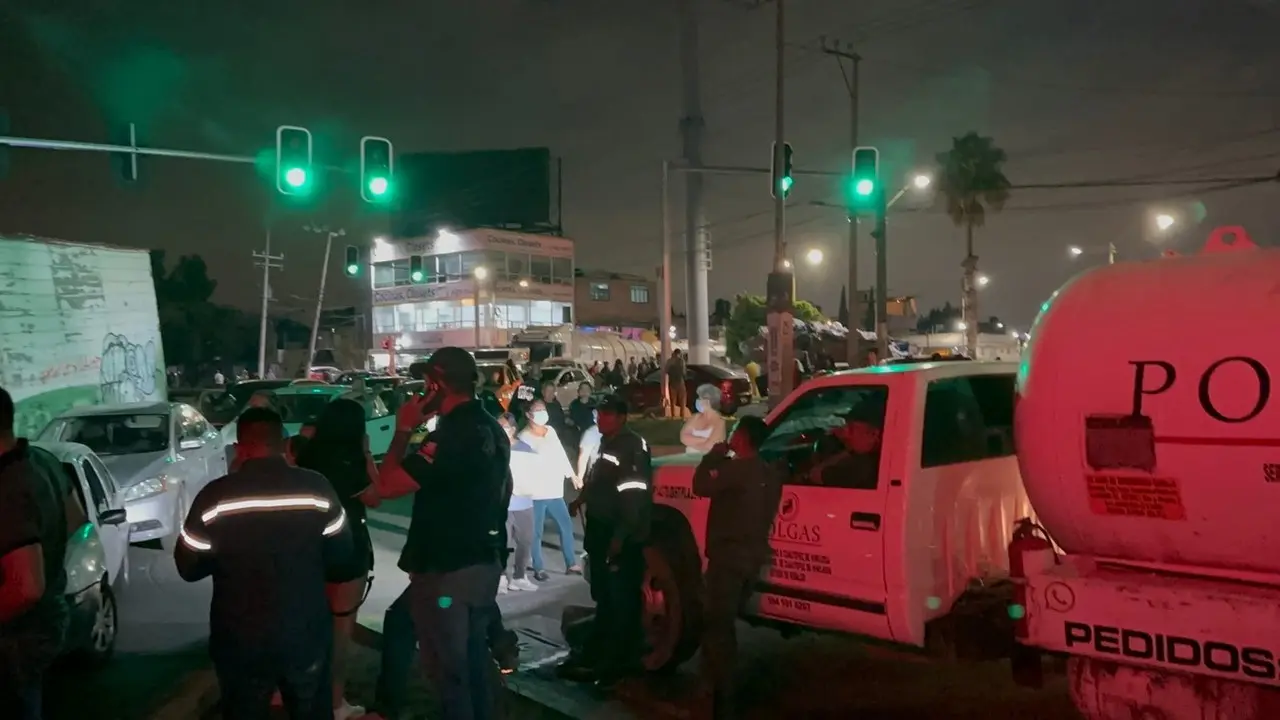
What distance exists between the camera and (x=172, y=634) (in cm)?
772

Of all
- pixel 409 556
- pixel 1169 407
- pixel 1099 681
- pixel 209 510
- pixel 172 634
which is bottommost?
pixel 172 634

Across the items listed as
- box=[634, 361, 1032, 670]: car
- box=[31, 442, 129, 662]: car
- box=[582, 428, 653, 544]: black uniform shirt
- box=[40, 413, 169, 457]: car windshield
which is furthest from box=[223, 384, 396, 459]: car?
box=[634, 361, 1032, 670]: car

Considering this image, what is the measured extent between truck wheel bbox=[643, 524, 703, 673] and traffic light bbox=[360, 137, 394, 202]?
10505 mm

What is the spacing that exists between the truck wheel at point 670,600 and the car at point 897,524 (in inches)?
0.4

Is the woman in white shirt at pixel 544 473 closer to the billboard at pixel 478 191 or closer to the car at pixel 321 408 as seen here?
the car at pixel 321 408

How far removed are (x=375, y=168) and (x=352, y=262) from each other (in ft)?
28.4

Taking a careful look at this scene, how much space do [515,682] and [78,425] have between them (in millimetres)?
7241

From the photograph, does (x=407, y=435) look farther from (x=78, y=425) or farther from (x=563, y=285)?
(x=563, y=285)

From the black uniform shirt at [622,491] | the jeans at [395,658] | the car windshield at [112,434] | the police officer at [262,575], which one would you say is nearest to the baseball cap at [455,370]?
the police officer at [262,575]

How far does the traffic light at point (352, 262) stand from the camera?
→ 23322mm

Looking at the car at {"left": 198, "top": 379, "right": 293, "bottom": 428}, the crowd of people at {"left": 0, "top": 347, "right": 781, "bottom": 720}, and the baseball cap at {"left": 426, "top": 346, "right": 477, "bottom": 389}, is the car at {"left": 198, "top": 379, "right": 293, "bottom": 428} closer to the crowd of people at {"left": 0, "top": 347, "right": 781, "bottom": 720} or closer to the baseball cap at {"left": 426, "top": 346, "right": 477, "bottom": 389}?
the crowd of people at {"left": 0, "top": 347, "right": 781, "bottom": 720}

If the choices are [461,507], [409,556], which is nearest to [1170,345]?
[461,507]

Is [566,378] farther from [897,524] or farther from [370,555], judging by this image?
[897,524]

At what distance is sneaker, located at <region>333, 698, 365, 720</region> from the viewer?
5.46m
